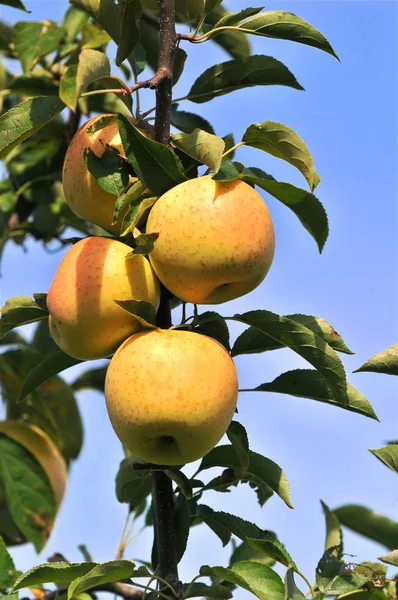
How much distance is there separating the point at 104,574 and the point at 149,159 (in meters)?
0.72

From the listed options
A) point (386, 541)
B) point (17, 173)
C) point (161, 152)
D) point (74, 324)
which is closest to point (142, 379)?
point (74, 324)

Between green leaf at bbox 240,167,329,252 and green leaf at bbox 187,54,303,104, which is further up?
green leaf at bbox 187,54,303,104

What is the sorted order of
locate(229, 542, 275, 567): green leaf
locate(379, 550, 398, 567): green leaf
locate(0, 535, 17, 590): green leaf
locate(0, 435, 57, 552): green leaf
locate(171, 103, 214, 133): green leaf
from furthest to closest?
locate(0, 435, 57, 552): green leaf
locate(229, 542, 275, 567): green leaf
locate(171, 103, 214, 133): green leaf
locate(0, 535, 17, 590): green leaf
locate(379, 550, 398, 567): green leaf

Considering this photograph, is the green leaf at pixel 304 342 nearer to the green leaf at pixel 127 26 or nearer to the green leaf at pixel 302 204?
the green leaf at pixel 302 204

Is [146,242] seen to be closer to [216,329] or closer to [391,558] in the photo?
[216,329]

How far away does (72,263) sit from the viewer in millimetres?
1505

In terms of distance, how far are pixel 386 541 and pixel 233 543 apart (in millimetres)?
438

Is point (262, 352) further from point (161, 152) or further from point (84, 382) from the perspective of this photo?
point (84, 382)

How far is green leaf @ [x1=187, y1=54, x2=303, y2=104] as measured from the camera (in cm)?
168

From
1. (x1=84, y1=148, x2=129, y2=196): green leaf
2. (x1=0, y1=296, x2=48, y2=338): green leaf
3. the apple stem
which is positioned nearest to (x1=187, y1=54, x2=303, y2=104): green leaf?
the apple stem

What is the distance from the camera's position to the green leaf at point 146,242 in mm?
1373

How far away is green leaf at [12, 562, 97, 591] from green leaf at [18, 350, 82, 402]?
17.5 inches

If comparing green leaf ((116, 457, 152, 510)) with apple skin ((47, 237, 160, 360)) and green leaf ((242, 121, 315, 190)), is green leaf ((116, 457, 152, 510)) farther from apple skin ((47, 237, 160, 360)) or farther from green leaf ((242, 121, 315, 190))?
green leaf ((242, 121, 315, 190))

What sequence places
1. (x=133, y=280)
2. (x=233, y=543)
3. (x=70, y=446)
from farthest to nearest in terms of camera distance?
(x=70, y=446) → (x=233, y=543) → (x=133, y=280)
